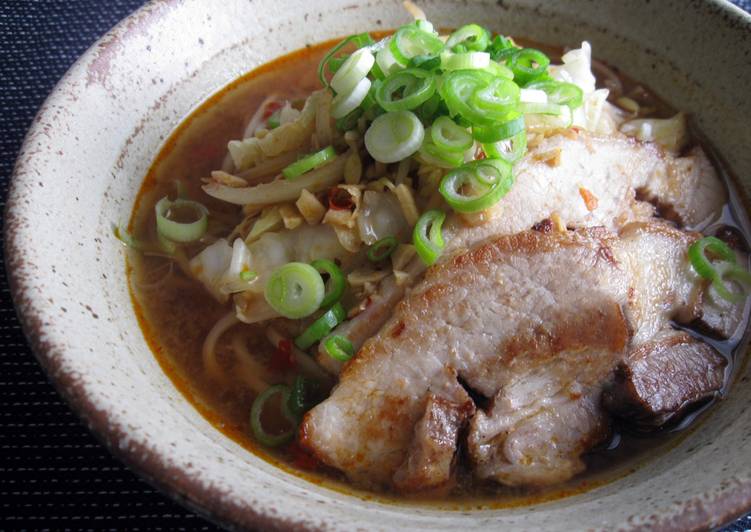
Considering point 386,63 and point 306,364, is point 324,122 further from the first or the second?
point 306,364

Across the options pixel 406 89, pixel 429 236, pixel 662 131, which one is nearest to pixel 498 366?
pixel 429 236

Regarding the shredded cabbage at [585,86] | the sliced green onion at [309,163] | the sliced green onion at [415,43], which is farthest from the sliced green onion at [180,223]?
the shredded cabbage at [585,86]

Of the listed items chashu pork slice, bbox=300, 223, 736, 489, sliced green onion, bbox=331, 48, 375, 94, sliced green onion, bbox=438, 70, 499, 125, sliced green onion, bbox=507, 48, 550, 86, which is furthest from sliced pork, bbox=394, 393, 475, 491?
sliced green onion, bbox=507, 48, 550, 86

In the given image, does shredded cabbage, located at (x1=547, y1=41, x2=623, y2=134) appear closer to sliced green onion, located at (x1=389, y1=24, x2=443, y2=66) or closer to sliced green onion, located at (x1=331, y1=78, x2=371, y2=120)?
sliced green onion, located at (x1=389, y1=24, x2=443, y2=66)

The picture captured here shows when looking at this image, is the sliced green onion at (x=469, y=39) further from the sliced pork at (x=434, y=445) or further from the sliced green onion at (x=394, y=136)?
the sliced pork at (x=434, y=445)

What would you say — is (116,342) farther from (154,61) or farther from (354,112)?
(154,61)

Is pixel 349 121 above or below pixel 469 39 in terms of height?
below
